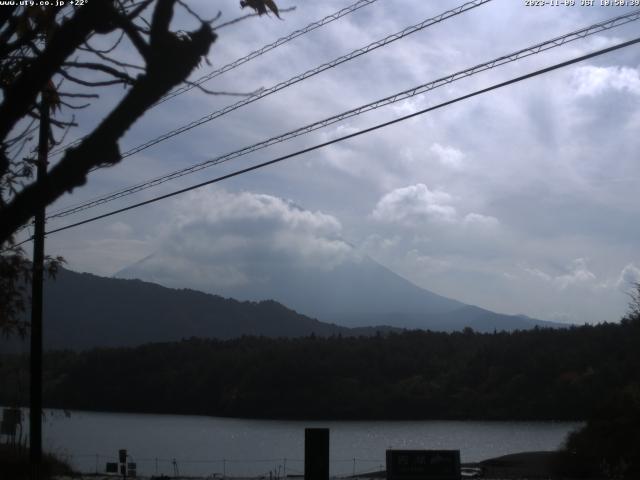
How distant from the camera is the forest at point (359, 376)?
73.4 meters

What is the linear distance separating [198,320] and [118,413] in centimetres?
7179

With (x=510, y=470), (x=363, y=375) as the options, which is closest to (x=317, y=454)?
(x=510, y=470)

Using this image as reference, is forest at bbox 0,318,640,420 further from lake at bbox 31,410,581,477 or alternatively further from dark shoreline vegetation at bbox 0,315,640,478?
lake at bbox 31,410,581,477

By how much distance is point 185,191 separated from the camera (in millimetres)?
13312

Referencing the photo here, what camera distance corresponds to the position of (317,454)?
11.0 metres

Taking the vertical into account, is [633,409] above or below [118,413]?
above

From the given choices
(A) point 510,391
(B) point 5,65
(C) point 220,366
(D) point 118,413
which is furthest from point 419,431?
(B) point 5,65

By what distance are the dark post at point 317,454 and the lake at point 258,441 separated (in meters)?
34.2

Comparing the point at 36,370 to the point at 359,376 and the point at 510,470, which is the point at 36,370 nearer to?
the point at 510,470

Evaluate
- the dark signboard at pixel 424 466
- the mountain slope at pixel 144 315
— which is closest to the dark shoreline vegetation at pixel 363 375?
the dark signboard at pixel 424 466

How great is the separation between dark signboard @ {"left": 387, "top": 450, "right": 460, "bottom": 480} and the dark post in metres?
2.68

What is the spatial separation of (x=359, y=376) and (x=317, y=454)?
257 ft

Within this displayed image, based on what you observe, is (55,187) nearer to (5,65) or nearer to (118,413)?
(5,65)

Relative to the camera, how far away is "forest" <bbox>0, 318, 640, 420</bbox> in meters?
73.4
